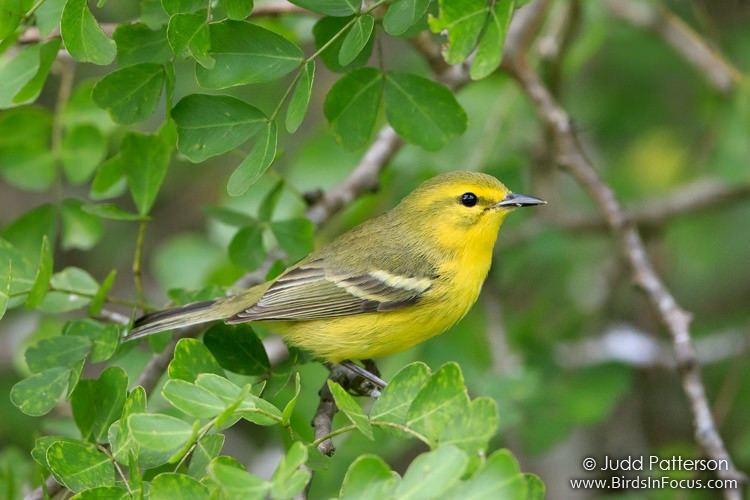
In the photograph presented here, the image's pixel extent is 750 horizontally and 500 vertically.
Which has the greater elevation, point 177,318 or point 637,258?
point 177,318

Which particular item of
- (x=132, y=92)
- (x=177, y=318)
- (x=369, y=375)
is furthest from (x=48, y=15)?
(x=369, y=375)

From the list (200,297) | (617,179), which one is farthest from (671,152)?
(200,297)

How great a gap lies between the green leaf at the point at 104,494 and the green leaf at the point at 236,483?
1.62 feet

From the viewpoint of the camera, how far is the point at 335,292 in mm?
4113

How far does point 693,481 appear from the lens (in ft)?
15.5

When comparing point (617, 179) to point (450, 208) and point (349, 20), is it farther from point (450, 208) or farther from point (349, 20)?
point (349, 20)

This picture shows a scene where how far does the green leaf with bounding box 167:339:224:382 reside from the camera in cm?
288

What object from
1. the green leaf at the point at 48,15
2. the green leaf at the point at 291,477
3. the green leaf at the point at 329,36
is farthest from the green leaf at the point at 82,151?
the green leaf at the point at 291,477

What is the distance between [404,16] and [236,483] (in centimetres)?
146

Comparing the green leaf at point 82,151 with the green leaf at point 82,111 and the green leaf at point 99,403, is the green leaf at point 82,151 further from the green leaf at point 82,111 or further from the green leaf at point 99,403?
the green leaf at point 99,403

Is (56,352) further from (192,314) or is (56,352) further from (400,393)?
(400,393)

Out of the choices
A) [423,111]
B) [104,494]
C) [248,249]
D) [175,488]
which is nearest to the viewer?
[175,488]

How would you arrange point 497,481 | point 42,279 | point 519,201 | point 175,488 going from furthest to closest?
point 519,201, point 42,279, point 175,488, point 497,481

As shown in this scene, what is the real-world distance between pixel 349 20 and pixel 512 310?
13.2 feet
